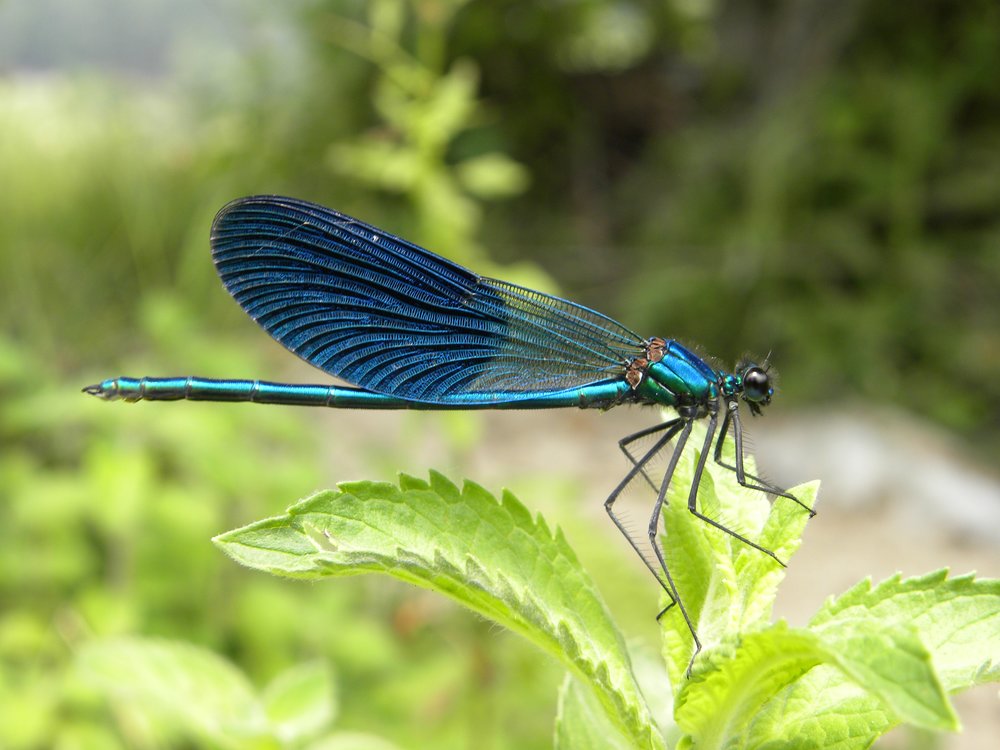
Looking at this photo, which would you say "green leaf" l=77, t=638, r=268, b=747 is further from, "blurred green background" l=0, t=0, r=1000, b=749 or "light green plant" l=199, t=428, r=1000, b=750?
"blurred green background" l=0, t=0, r=1000, b=749

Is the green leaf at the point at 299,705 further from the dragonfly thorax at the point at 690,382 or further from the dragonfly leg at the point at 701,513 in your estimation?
the dragonfly thorax at the point at 690,382

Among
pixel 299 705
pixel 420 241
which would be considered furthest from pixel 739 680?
pixel 420 241

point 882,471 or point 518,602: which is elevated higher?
point 882,471

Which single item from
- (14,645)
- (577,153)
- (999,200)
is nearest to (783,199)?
(999,200)

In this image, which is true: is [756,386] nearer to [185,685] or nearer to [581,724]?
[581,724]

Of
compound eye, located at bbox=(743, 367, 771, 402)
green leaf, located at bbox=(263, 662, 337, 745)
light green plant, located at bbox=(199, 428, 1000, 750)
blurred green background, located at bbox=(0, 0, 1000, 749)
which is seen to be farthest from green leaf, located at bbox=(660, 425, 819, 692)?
blurred green background, located at bbox=(0, 0, 1000, 749)

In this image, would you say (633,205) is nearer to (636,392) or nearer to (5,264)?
(5,264)

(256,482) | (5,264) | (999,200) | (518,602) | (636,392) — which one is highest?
(999,200)
